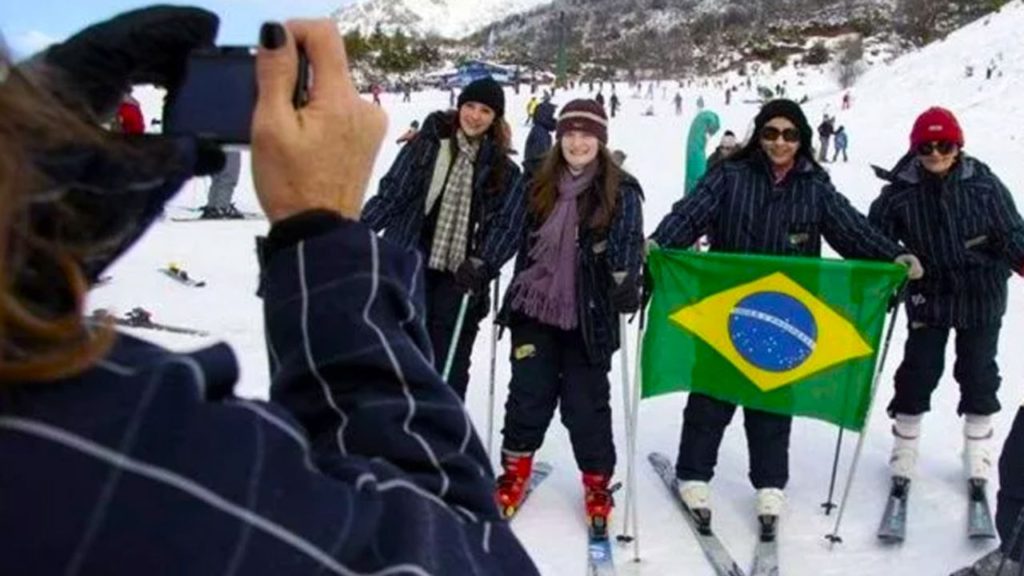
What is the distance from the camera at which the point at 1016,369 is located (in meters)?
7.41

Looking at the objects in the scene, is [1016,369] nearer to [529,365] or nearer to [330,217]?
[529,365]

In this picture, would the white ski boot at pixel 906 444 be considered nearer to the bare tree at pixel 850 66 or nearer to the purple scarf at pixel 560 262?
the purple scarf at pixel 560 262

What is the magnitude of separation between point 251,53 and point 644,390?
387 cm

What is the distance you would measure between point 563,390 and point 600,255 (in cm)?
65

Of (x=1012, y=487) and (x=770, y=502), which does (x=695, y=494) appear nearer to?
(x=770, y=502)

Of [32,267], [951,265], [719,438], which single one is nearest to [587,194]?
[719,438]

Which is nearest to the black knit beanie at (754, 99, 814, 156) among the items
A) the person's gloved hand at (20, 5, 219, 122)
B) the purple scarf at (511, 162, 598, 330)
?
the purple scarf at (511, 162, 598, 330)

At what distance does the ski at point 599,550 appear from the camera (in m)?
4.30

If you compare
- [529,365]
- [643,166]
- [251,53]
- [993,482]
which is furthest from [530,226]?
[643,166]

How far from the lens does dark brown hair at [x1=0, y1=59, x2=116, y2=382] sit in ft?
2.14

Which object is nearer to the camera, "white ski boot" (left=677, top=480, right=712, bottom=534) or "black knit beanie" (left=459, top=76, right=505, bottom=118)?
"white ski boot" (left=677, top=480, right=712, bottom=534)

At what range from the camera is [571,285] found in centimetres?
462

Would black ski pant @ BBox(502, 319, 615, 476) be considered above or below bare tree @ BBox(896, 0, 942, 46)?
below

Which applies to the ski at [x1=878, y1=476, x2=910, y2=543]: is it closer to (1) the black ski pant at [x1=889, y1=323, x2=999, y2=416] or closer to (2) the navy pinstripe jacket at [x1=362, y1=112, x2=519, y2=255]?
(1) the black ski pant at [x1=889, y1=323, x2=999, y2=416]
